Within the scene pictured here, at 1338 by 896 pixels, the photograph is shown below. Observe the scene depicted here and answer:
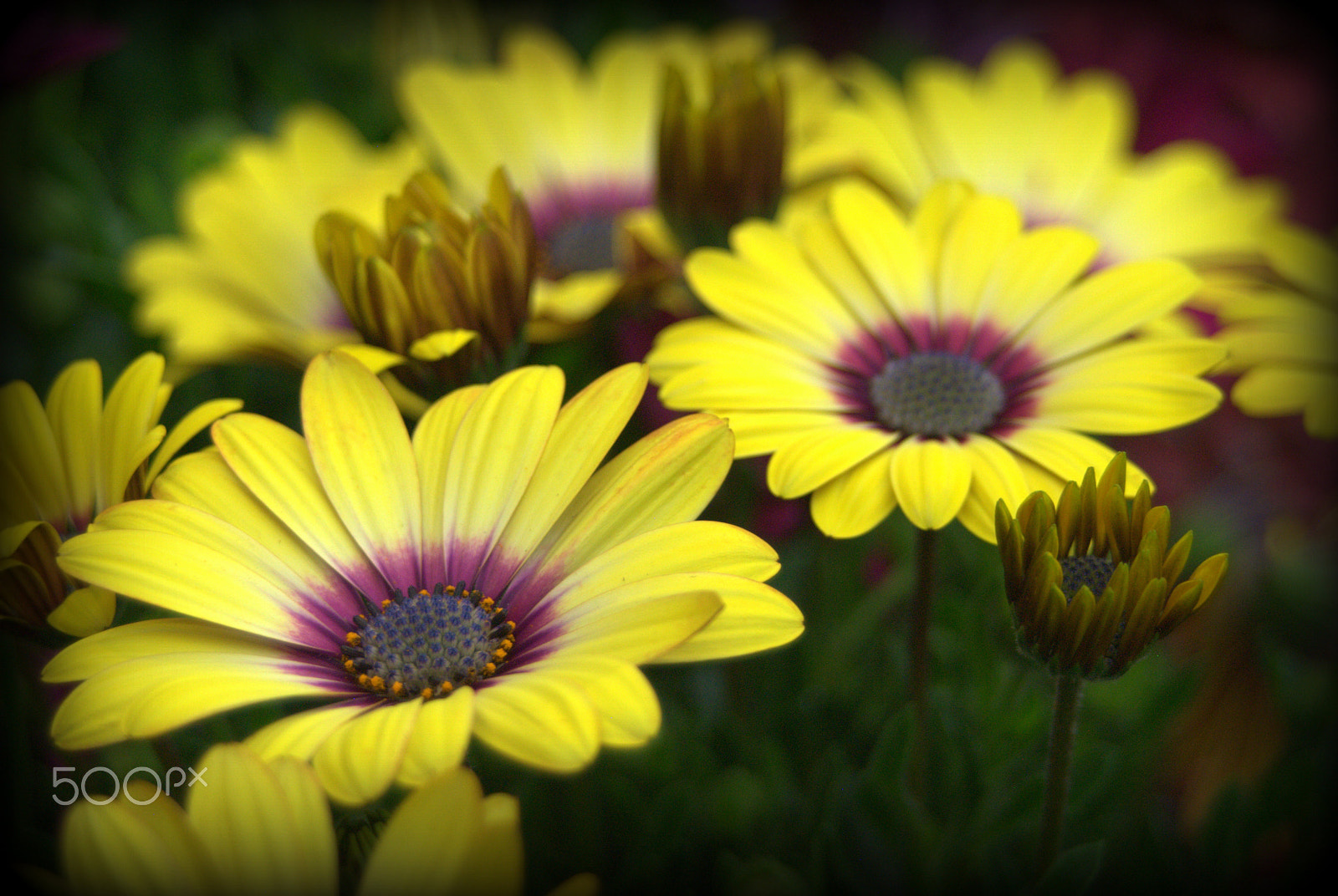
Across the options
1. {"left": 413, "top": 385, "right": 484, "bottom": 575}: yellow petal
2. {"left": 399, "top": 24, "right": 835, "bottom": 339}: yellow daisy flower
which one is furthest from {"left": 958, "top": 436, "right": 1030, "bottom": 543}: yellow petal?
{"left": 399, "top": 24, "right": 835, "bottom": 339}: yellow daisy flower

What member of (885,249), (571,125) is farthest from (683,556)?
(571,125)

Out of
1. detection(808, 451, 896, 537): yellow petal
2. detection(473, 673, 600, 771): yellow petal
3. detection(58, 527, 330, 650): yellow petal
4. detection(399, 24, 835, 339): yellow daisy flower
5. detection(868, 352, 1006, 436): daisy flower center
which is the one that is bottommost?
detection(473, 673, 600, 771): yellow petal

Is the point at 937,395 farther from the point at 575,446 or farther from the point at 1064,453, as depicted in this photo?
the point at 575,446

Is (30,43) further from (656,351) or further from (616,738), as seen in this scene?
(616,738)

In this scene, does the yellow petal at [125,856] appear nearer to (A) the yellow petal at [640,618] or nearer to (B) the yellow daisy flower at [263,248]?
(A) the yellow petal at [640,618]

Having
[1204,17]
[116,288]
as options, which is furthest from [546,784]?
[1204,17]

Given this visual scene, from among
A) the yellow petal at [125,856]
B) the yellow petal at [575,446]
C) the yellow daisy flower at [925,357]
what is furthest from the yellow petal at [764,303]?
the yellow petal at [125,856]

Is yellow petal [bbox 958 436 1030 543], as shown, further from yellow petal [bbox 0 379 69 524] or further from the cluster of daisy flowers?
yellow petal [bbox 0 379 69 524]
